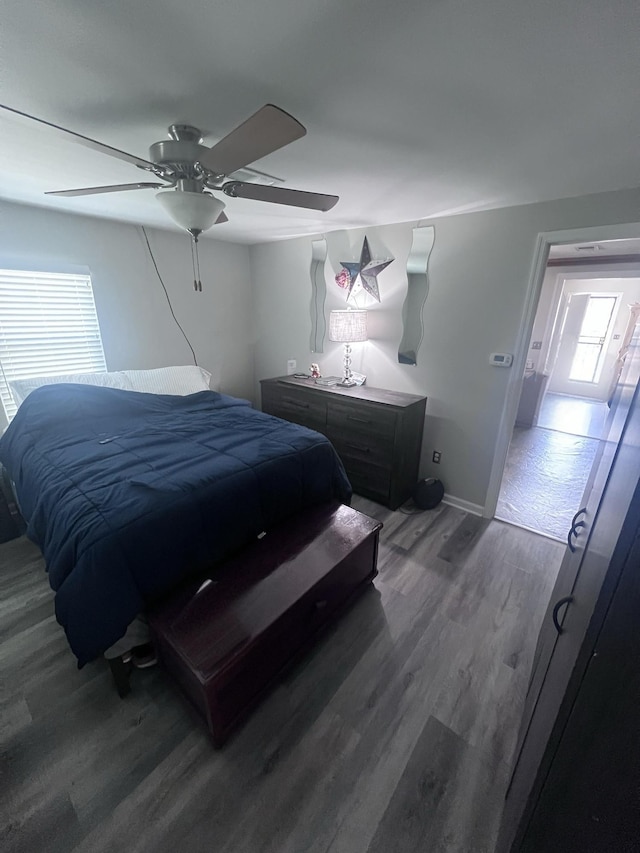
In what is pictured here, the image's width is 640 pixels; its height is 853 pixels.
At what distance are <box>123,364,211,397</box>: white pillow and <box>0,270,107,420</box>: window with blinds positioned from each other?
43cm

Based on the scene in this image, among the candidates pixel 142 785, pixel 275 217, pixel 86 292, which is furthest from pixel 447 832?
pixel 86 292

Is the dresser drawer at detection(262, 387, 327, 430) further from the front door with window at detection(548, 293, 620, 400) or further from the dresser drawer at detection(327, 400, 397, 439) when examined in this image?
the front door with window at detection(548, 293, 620, 400)

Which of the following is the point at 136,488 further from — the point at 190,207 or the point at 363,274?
the point at 363,274

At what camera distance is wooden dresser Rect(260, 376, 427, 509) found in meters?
2.62

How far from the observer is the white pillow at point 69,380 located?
8.30 feet

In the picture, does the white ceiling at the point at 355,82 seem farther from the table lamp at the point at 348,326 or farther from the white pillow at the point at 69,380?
the white pillow at the point at 69,380

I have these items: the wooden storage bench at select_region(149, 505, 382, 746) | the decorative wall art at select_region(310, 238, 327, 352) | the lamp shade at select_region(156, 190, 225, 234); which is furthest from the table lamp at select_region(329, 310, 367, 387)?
the wooden storage bench at select_region(149, 505, 382, 746)

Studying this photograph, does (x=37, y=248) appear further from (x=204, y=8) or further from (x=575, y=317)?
(x=575, y=317)

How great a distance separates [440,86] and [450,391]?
1.96m

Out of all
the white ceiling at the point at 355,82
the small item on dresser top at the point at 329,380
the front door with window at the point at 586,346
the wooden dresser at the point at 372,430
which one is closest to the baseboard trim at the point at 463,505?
the wooden dresser at the point at 372,430

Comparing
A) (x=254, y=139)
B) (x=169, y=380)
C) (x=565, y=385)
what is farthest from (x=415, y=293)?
(x=565, y=385)

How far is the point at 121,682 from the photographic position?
4.61ft

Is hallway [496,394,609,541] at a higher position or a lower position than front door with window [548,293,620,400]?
lower

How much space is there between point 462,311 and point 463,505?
1.54 metres
